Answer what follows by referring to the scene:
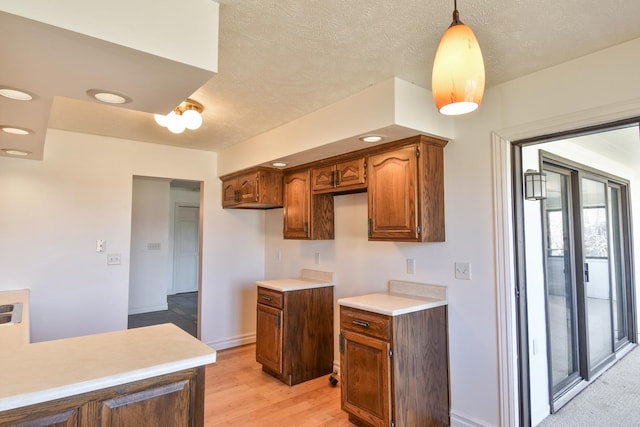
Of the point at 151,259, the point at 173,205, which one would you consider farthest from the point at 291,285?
the point at 173,205

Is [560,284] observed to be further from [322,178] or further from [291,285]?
[291,285]

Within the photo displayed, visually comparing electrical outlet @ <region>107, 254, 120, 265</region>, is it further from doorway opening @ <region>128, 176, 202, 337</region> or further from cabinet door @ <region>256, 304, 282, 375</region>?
doorway opening @ <region>128, 176, 202, 337</region>

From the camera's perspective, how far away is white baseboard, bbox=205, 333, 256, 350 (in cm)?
424

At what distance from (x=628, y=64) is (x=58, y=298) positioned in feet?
15.1

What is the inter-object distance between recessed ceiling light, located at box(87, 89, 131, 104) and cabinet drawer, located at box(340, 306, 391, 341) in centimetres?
193

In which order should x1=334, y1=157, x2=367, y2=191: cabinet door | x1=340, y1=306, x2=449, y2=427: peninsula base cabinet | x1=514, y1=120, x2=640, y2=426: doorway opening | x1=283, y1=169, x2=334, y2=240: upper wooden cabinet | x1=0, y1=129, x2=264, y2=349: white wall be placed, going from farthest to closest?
x1=283, y1=169, x2=334, y2=240: upper wooden cabinet < x1=0, y1=129, x2=264, y2=349: white wall < x1=334, y1=157, x2=367, y2=191: cabinet door < x1=514, y1=120, x2=640, y2=426: doorway opening < x1=340, y1=306, x2=449, y2=427: peninsula base cabinet

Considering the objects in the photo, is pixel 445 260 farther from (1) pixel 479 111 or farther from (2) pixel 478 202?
(1) pixel 479 111

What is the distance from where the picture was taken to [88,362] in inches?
49.5

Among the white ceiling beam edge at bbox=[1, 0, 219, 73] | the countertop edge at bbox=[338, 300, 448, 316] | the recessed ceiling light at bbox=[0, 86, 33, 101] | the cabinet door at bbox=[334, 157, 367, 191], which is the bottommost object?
the countertop edge at bbox=[338, 300, 448, 316]

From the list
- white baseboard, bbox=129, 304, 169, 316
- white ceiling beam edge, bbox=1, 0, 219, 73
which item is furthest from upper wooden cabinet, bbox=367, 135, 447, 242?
white baseboard, bbox=129, 304, 169, 316

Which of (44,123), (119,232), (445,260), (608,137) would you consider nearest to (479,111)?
(445,260)

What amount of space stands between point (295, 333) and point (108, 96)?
2.46 m

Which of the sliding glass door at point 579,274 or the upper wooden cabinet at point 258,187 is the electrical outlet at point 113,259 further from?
the sliding glass door at point 579,274

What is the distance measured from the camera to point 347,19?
1.65 meters
